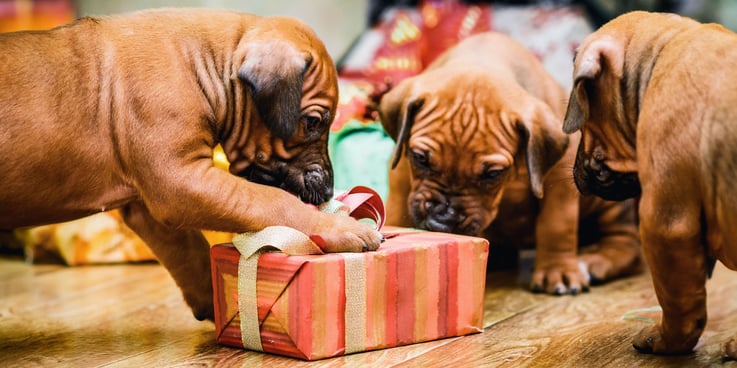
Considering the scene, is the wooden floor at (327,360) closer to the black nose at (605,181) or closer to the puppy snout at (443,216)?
the puppy snout at (443,216)

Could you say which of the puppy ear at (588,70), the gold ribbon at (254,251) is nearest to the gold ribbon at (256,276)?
the gold ribbon at (254,251)

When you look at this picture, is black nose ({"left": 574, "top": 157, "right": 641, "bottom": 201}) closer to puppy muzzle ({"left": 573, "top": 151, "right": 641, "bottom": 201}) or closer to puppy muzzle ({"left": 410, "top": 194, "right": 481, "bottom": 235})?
puppy muzzle ({"left": 573, "top": 151, "right": 641, "bottom": 201})

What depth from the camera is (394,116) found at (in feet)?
11.9

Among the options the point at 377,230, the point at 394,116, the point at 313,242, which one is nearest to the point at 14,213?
the point at 313,242

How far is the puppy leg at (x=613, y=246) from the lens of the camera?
3803 mm

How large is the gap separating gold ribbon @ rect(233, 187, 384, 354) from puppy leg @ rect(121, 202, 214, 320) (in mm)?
398

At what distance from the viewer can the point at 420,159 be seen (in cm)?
342

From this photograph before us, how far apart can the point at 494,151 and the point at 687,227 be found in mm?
1154

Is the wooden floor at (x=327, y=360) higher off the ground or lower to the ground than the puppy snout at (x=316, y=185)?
lower

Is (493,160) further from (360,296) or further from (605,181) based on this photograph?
(360,296)

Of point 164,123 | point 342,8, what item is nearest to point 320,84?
point 164,123

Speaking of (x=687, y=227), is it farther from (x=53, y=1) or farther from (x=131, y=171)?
(x=53, y=1)

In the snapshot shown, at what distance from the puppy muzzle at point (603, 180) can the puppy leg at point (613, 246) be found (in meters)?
0.97

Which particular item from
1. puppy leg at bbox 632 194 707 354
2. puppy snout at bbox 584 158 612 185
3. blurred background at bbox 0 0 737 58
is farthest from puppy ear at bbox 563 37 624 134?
blurred background at bbox 0 0 737 58
